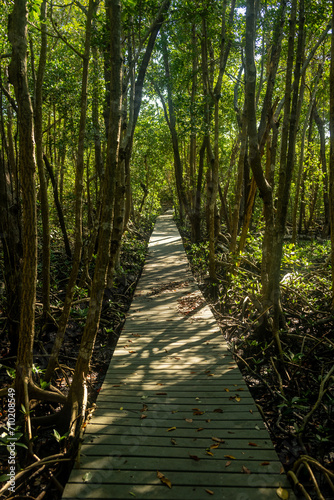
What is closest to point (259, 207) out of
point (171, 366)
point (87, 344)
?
point (171, 366)

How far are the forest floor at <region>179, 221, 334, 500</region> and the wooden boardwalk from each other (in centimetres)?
30

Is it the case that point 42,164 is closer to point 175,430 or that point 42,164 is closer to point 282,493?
point 175,430

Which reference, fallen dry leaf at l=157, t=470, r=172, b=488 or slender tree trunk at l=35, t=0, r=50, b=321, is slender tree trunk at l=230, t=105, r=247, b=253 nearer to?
slender tree trunk at l=35, t=0, r=50, b=321

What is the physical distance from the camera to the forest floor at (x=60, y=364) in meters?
2.84

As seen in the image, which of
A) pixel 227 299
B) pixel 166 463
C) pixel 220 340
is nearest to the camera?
pixel 166 463

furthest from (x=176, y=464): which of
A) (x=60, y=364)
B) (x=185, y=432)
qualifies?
(x=60, y=364)

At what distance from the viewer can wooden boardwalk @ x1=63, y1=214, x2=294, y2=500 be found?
2.63 meters

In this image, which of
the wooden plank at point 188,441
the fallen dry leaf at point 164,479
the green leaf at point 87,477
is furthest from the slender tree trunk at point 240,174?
the green leaf at point 87,477

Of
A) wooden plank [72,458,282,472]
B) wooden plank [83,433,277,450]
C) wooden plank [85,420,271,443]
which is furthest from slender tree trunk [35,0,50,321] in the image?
wooden plank [72,458,282,472]

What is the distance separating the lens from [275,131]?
648 centimetres

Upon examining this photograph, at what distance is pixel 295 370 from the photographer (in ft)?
13.9

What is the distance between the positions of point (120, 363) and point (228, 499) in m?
2.38

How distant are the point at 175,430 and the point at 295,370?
1719 millimetres

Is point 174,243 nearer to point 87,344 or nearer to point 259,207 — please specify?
point 259,207
